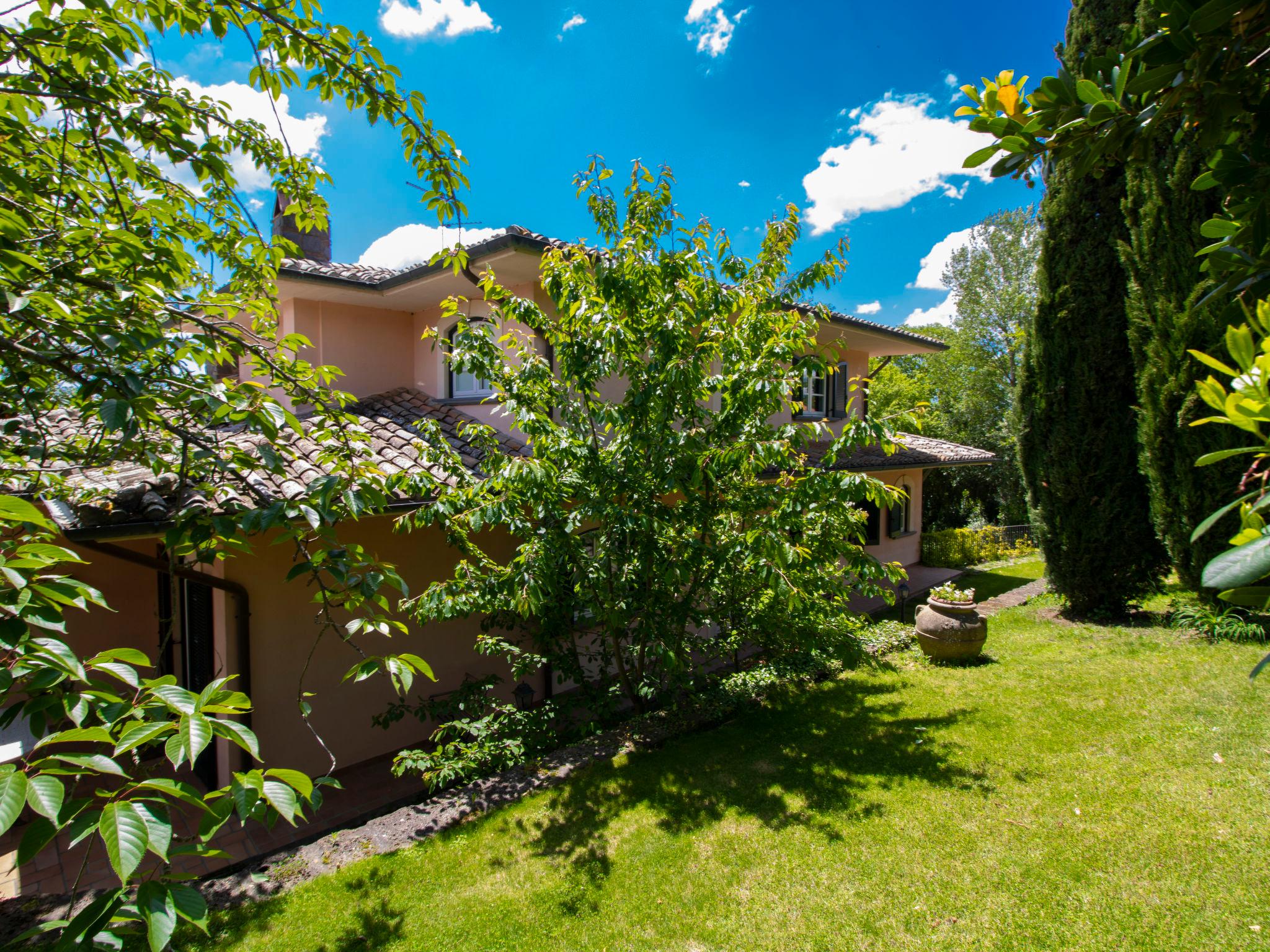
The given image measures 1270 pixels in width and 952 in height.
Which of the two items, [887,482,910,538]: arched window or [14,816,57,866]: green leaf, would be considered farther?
[887,482,910,538]: arched window

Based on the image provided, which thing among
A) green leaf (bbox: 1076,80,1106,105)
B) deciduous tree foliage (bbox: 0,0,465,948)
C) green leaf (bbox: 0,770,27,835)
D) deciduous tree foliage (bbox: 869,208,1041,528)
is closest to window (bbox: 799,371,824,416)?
deciduous tree foliage (bbox: 869,208,1041,528)

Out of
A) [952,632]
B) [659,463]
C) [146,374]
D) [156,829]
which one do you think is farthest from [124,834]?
[952,632]

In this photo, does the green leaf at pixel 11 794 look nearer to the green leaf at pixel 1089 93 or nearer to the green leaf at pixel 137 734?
the green leaf at pixel 137 734

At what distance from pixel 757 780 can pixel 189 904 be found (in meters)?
5.10

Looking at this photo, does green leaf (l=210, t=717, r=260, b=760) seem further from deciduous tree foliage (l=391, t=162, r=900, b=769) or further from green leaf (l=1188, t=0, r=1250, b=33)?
deciduous tree foliage (l=391, t=162, r=900, b=769)

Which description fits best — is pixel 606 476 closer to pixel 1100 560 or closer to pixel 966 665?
pixel 966 665

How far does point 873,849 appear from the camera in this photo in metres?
4.41

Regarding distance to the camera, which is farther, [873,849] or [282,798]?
[873,849]

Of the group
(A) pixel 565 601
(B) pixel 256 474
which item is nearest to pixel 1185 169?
(A) pixel 565 601

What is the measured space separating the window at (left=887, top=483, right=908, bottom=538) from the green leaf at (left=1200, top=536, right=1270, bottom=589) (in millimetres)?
15835

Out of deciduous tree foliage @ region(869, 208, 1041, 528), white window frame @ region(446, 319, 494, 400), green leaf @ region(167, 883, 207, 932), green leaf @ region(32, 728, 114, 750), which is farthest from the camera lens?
deciduous tree foliage @ region(869, 208, 1041, 528)

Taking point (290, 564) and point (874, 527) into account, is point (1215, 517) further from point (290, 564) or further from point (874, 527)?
point (874, 527)

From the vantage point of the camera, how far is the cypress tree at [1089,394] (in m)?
9.66

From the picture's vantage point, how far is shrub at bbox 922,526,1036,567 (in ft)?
58.3
